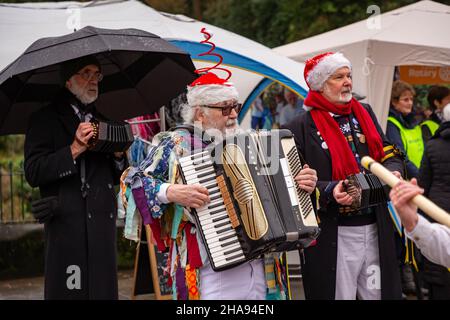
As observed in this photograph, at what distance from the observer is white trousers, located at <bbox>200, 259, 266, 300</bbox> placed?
3779mm

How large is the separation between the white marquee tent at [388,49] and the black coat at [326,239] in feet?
12.4

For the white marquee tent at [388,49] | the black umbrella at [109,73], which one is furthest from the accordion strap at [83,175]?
the white marquee tent at [388,49]

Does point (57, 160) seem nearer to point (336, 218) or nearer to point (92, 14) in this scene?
point (336, 218)

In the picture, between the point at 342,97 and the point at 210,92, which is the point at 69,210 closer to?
the point at 210,92

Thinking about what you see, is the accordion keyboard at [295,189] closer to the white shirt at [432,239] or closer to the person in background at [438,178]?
the white shirt at [432,239]

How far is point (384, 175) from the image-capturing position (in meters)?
2.54

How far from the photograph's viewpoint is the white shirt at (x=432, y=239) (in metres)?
2.85

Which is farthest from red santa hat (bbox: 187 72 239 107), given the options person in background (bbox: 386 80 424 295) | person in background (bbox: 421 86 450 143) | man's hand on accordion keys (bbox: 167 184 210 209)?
person in background (bbox: 421 86 450 143)

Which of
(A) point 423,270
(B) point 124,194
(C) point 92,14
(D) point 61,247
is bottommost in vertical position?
(A) point 423,270

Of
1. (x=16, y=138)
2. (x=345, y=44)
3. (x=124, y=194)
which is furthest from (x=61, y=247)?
(x=16, y=138)

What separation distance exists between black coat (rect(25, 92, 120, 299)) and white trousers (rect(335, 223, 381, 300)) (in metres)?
1.41

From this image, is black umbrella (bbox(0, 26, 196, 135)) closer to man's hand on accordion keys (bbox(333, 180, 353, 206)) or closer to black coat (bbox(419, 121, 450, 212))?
man's hand on accordion keys (bbox(333, 180, 353, 206))

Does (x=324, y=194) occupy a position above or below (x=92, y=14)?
below

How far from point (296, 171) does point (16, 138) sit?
1072 centimetres
